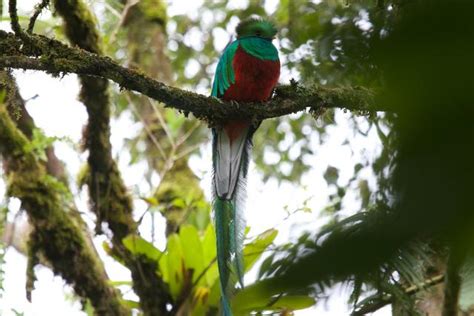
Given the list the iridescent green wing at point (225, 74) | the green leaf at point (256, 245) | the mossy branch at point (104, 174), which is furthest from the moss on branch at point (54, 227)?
the iridescent green wing at point (225, 74)

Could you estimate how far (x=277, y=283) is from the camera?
184 mm

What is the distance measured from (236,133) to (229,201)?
0.28 m

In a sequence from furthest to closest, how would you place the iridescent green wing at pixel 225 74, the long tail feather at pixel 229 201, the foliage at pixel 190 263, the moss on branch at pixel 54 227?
1. the moss on branch at pixel 54 227
2. the foliage at pixel 190 263
3. the iridescent green wing at pixel 225 74
4. the long tail feather at pixel 229 201

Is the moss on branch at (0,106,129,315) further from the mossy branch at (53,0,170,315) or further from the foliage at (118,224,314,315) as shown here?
the foliage at (118,224,314,315)

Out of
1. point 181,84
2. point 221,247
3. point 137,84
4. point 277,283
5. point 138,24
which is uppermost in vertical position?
point 138,24

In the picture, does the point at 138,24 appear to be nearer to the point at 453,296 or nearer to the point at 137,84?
the point at 137,84

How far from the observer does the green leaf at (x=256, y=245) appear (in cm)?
284

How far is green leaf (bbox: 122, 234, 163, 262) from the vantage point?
2990 millimetres

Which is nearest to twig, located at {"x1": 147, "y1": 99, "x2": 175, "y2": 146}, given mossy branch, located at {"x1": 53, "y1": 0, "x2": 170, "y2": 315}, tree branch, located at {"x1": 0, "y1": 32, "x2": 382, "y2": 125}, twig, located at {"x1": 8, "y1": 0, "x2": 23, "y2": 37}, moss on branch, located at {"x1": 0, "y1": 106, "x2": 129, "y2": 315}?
mossy branch, located at {"x1": 53, "y1": 0, "x2": 170, "y2": 315}

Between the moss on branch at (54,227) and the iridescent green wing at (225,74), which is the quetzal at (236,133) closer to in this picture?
the iridescent green wing at (225,74)

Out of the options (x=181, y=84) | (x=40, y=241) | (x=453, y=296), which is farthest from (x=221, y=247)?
(x=181, y=84)

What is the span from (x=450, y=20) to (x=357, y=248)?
6cm

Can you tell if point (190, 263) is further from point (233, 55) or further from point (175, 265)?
point (233, 55)

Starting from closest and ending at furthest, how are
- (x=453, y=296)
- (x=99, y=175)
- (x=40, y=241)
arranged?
1. (x=453, y=296)
2. (x=40, y=241)
3. (x=99, y=175)
